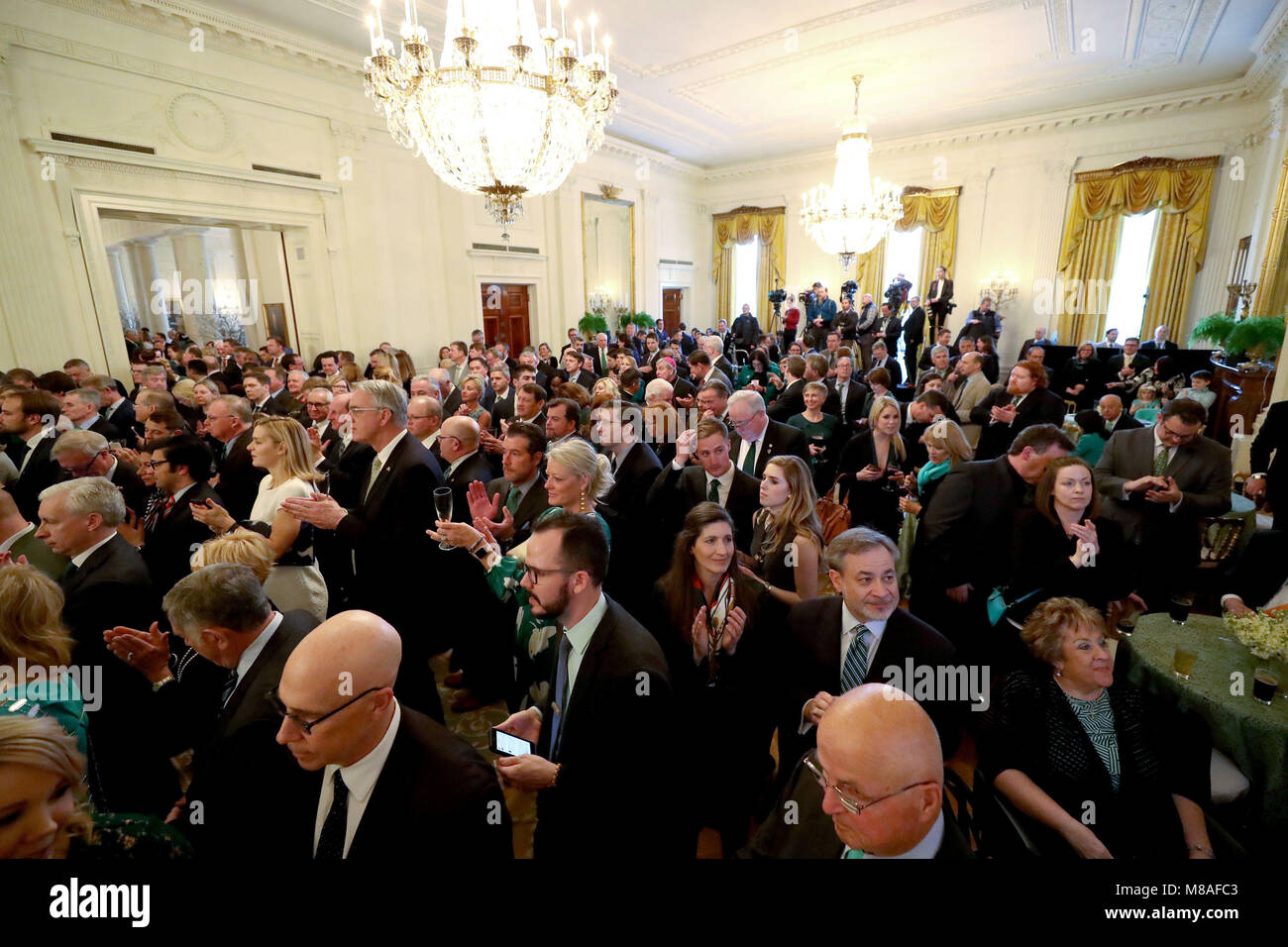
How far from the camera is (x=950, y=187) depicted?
47.4 ft

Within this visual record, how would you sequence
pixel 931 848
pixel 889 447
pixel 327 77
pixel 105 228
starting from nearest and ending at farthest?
pixel 931 848 → pixel 889 447 → pixel 327 77 → pixel 105 228

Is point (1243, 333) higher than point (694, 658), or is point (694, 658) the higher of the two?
point (1243, 333)

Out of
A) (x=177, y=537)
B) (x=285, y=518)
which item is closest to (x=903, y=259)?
(x=285, y=518)

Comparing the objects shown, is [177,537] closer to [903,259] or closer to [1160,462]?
[1160,462]

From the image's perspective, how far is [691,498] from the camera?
3615 millimetres

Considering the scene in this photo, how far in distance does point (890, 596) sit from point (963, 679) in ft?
1.83

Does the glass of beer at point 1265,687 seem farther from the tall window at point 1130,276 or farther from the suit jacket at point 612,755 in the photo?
the tall window at point 1130,276

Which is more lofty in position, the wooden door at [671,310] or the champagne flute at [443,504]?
the wooden door at [671,310]

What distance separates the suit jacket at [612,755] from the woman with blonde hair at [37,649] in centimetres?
147

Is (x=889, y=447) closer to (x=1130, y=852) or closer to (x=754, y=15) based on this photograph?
(x=1130, y=852)

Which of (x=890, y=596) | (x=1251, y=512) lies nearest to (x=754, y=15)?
(x=1251, y=512)

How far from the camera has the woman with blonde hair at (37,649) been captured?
5.56 feet

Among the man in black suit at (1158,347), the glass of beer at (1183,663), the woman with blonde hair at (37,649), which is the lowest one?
the glass of beer at (1183,663)

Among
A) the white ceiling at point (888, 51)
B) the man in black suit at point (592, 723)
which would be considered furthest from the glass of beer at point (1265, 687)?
the white ceiling at point (888, 51)
